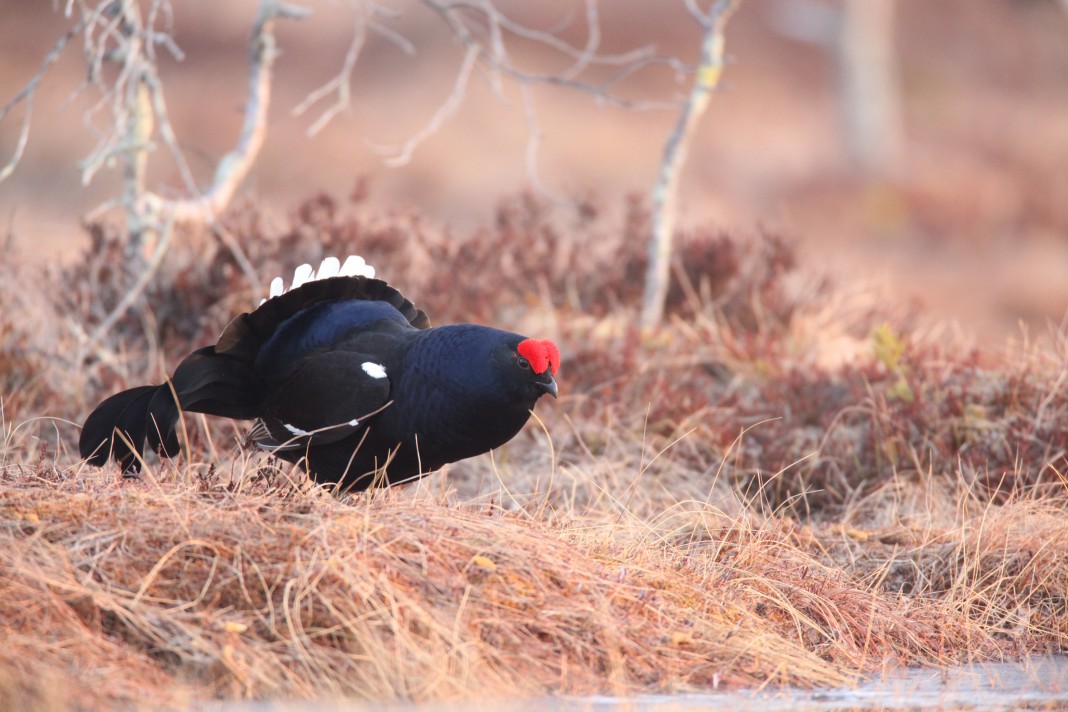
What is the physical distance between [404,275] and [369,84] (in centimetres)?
1593

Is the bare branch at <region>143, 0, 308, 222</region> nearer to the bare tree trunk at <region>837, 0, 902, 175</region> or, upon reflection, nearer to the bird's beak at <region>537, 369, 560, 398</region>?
the bird's beak at <region>537, 369, 560, 398</region>

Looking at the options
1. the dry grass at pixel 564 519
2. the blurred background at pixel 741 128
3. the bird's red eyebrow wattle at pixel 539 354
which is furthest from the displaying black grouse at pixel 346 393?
the blurred background at pixel 741 128

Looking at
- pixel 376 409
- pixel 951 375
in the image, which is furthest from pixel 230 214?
pixel 951 375

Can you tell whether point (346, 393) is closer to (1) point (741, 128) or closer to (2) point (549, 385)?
(2) point (549, 385)

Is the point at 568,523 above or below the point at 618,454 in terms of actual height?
above

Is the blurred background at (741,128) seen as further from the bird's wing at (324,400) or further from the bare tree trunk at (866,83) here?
the bird's wing at (324,400)

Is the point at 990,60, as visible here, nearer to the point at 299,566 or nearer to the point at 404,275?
the point at 404,275

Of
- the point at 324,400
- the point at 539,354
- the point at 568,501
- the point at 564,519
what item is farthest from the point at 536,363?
the point at 568,501

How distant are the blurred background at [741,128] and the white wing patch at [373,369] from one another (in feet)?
34.7

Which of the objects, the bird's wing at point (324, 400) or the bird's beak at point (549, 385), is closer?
the bird's beak at point (549, 385)

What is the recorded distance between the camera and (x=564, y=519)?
12.3 feet

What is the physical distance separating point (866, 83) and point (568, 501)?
1876cm

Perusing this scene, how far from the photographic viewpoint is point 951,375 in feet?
18.6

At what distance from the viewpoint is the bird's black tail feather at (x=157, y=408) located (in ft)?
12.2
